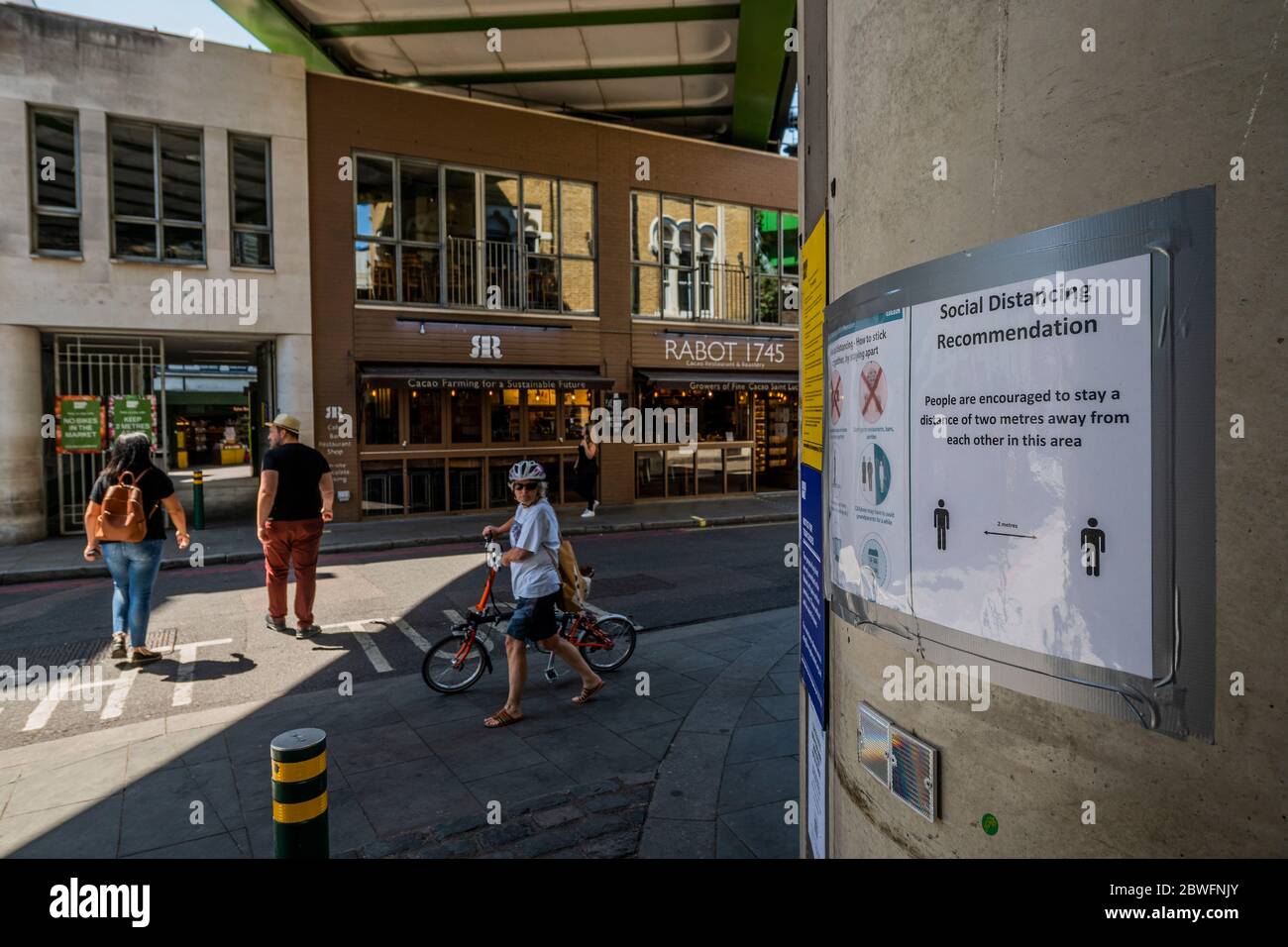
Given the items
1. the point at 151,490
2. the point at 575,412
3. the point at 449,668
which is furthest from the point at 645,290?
the point at 449,668

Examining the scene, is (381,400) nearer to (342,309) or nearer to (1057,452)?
(342,309)

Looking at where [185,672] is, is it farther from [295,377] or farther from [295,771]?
[295,377]

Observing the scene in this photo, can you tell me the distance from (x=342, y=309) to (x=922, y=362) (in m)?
16.3

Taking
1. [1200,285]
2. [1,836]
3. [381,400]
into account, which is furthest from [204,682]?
[381,400]

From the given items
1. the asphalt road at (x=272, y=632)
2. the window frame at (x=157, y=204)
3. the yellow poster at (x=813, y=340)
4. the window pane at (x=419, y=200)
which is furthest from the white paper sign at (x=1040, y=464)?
the window pane at (x=419, y=200)

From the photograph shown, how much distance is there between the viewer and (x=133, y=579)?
716 cm

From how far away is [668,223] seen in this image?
20422 mm

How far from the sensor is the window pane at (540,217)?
18531 millimetres

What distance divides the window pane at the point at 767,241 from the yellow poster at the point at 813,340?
62.7 ft

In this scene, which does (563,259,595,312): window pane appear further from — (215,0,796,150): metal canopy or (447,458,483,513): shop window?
(215,0,796,150): metal canopy

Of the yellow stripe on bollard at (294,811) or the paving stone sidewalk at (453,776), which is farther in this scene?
the paving stone sidewalk at (453,776)

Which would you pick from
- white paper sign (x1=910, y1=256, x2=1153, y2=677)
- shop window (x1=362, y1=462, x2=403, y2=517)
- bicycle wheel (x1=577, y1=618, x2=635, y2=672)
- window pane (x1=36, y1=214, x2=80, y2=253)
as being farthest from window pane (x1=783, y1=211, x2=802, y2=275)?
white paper sign (x1=910, y1=256, x2=1153, y2=677)

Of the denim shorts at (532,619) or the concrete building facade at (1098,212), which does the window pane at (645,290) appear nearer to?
the denim shorts at (532,619)

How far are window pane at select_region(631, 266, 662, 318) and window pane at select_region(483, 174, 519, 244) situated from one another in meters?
3.19
